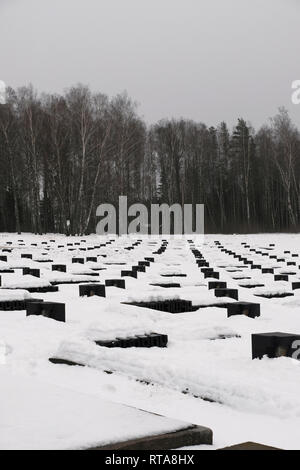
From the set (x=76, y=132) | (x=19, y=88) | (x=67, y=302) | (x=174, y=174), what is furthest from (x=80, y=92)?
(x=67, y=302)

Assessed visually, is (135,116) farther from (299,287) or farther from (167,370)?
(167,370)

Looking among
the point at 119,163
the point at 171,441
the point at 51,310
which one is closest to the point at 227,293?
the point at 51,310

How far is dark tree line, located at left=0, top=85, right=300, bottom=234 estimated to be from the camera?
37156 mm

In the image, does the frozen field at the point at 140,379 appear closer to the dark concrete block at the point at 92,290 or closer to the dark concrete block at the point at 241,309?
the dark concrete block at the point at 241,309

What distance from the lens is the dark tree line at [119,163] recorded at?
37.2m

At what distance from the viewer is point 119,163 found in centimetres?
4053

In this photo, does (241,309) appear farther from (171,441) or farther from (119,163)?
(119,163)

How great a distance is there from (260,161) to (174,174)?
10.8 m

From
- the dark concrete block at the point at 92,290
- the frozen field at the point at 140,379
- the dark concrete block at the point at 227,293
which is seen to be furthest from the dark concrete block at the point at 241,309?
the dark concrete block at the point at 92,290

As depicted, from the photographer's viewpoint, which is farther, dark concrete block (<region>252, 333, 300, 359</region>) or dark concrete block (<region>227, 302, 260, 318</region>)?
dark concrete block (<region>227, 302, 260, 318</region>)

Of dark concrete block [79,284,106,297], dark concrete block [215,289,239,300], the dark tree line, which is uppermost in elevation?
the dark tree line

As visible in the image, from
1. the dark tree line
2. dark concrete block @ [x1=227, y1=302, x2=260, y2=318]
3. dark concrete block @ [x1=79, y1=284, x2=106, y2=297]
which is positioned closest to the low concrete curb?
dark concrete block @ [x1=227, y1=302, x2=260, y2=318]

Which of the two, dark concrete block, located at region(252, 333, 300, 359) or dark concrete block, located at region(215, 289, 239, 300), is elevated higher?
dark concrete block, located at region(252, 333, 300, 359)

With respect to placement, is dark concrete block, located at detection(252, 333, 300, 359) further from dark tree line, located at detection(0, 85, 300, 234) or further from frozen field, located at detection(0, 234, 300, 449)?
dark tree line, located at detection(0, 85, 300, 234)
